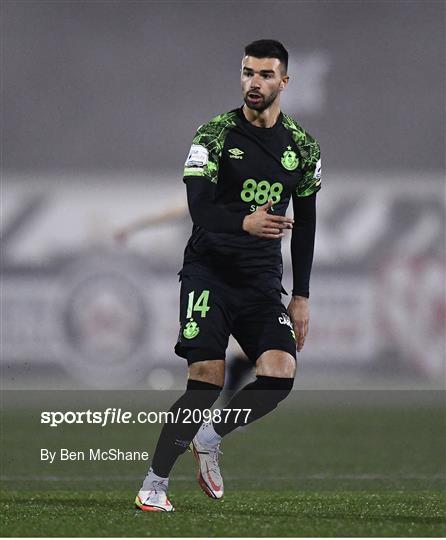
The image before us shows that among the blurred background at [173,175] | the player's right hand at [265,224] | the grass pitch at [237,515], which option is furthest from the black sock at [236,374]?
the blurred background at [173,175]

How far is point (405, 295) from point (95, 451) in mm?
7805

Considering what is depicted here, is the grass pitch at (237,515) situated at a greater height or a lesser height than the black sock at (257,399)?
lesser

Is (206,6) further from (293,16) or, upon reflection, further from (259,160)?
(259,160)

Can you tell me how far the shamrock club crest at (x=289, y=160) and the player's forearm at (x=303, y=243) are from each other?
269mm

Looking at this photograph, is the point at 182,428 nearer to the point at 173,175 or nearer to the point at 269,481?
the point at 269,481

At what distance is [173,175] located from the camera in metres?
18.5

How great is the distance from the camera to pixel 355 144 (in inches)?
754

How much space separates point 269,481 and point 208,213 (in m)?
3.04

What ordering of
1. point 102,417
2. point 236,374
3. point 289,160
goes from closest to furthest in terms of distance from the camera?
point 289,160, point 236,374, point 102,417

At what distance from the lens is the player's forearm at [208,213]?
19.7ft

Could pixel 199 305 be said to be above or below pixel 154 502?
above

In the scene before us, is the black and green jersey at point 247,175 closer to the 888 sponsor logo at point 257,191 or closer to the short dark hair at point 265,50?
the 888 sponsor logo at point 257,191

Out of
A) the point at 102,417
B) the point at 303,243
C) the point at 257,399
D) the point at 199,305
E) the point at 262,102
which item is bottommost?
the point at 102,417

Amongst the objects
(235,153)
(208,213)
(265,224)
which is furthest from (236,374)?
(265,224)
